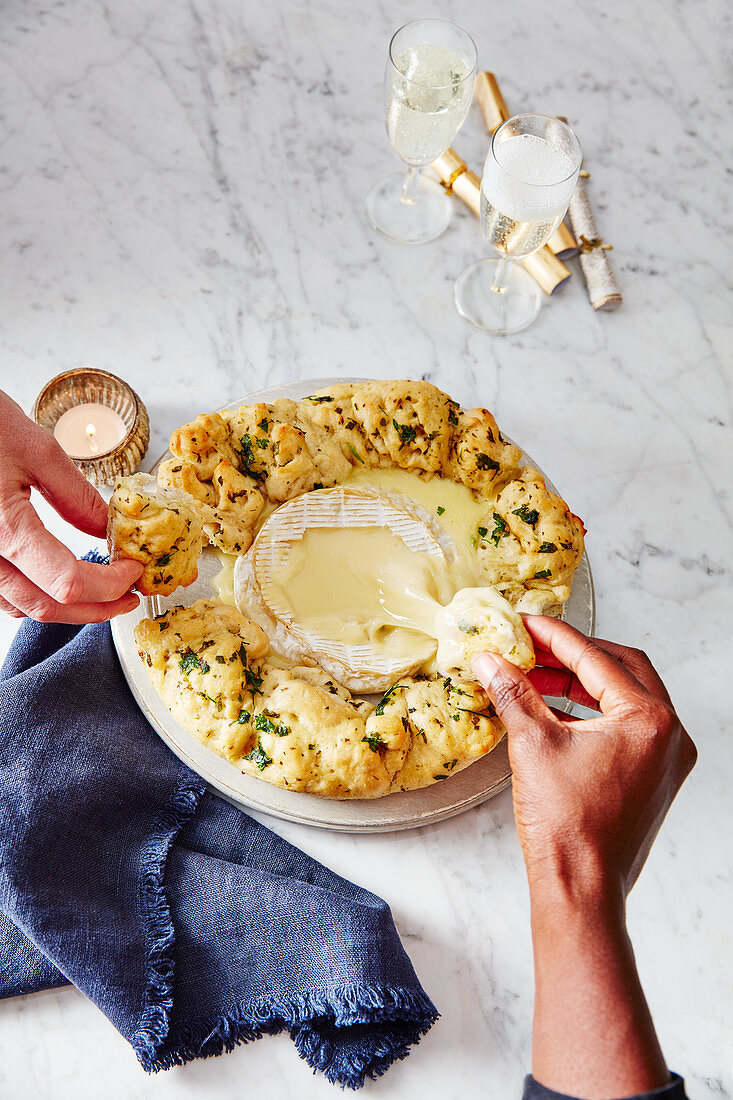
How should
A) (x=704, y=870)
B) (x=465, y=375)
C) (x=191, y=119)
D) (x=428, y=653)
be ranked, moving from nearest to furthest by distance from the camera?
(x=428, y=653) → (x=704, y=870) → (x=465, y=375) → (x=191, y=119)

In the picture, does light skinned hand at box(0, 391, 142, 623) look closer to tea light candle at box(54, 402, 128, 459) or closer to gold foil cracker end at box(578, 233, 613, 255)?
tea light candle at box(54, 402, 128, 459)

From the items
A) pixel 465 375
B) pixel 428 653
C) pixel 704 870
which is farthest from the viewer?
pixel 465 375

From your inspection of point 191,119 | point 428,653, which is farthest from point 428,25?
point 428,653

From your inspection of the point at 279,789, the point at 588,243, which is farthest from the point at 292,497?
the point at 588,243

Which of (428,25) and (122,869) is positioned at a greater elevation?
(428,25)

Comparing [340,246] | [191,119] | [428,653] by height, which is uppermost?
[191,119]

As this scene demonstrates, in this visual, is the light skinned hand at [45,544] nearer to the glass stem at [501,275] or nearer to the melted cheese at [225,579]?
the melted cheese at [225,579]

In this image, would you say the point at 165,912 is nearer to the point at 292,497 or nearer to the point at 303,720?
the point at 303,720

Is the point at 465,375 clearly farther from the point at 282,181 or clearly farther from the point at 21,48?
the point at 21,48
